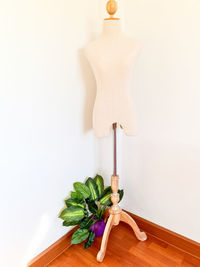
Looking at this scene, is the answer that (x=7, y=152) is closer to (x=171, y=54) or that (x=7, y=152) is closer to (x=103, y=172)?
(x=103, y=172)

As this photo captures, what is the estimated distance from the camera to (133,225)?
1619 millimetres

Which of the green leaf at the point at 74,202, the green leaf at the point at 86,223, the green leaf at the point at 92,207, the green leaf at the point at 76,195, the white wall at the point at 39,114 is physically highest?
the white wall at the point at 39,114

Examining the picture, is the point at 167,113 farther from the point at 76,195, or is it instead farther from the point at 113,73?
the point at 76,195

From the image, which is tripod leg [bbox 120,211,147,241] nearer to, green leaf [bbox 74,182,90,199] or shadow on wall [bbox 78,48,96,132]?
green leaf [bbox 74,182,90,199]

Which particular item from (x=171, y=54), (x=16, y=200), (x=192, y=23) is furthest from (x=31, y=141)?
(x=192, y=23)

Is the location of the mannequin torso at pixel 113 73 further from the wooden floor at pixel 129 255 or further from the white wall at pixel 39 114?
the wooden floor at pixel 129 255

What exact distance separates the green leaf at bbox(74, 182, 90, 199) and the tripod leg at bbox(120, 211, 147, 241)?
Result: 0.32 meters

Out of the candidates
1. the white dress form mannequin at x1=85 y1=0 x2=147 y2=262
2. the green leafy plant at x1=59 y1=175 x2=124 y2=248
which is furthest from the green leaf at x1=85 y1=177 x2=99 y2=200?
the white dress form mannequin at x1=85 y1=0 x2=147 y2=262

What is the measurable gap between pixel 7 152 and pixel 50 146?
29 cm

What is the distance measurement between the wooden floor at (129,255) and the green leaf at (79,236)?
5.3 inches

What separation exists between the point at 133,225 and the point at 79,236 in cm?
42

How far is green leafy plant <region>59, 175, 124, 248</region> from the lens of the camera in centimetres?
149

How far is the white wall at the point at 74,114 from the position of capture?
1146 millimetres

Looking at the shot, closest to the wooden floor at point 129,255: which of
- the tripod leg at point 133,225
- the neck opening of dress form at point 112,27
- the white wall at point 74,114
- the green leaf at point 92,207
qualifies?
the tripod leg at point 133,225
